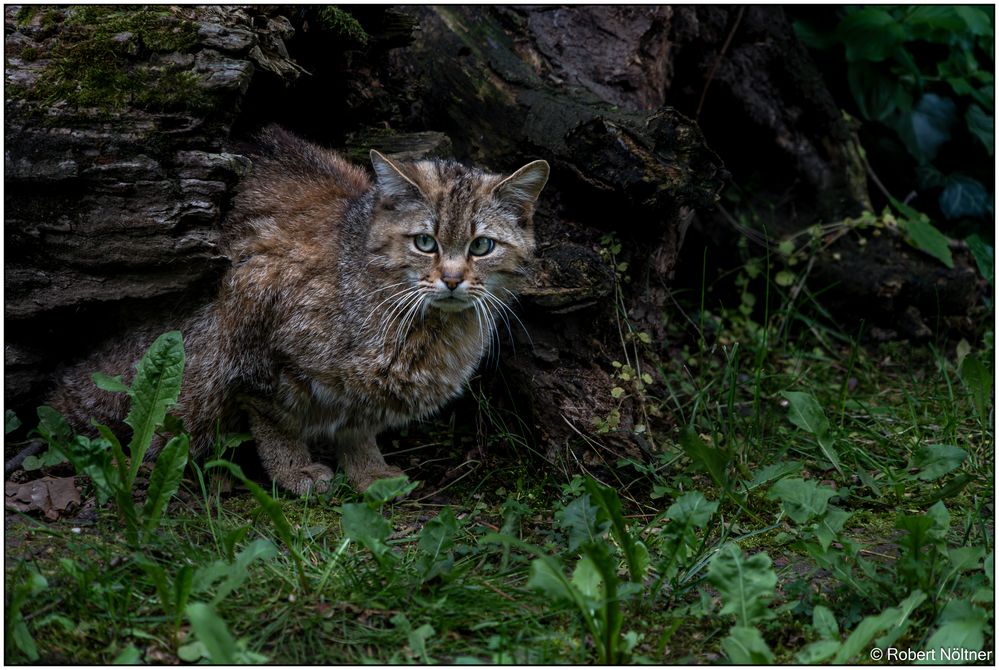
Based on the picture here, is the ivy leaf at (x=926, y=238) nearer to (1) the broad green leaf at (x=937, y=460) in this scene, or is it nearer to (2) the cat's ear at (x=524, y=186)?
(1) the broad green leaf at (x=937, y=460)

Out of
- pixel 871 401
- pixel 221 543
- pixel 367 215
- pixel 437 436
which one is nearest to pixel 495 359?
pixel 437 436

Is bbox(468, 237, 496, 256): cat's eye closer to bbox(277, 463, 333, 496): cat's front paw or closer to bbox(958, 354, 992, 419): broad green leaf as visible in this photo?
bbox(277, 463, 333, 496): cat's front paw

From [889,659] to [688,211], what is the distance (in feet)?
8.20

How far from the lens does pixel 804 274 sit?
17.6 feet

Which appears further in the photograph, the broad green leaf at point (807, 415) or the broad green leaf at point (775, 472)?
the broad green leaf at point (807, 415)

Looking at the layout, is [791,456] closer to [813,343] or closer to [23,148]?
[813,343]

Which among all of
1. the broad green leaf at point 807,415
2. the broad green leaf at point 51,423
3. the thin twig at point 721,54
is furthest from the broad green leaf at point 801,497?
the thin twig at point 721,54

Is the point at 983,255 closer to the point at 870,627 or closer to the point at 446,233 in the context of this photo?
the point at 446,233

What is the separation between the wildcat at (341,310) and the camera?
3.76 m

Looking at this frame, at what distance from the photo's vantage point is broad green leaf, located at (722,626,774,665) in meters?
2.54

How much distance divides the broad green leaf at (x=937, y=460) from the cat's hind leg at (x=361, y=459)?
6.90 ft

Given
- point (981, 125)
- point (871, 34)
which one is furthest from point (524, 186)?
point (981, 125)

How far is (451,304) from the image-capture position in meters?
3.72

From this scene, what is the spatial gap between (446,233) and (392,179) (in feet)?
1.04
